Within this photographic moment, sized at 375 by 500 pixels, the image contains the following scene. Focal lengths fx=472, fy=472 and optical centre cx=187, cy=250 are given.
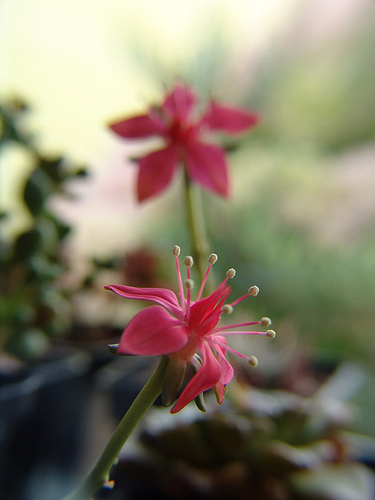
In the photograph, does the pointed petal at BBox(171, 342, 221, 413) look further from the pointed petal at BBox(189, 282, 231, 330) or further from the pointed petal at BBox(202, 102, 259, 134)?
the pointed petal at BBox(202, 102, 259, 134)

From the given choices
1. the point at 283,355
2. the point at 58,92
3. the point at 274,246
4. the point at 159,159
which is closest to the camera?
the point at 159,159

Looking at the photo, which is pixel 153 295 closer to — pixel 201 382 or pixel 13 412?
pixel 201 382

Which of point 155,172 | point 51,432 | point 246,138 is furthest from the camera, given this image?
point 246,138

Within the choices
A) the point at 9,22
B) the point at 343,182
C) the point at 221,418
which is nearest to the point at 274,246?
the point at 343,182

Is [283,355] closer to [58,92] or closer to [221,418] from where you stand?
[221,418]

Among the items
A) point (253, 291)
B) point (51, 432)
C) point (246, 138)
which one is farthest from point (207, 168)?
point (246, 138)

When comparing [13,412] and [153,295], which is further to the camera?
[13,412]
